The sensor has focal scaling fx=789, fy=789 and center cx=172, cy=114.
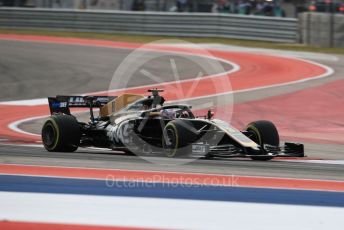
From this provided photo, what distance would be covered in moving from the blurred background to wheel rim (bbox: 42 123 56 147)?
60.7 feet

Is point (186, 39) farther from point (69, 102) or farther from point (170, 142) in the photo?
point (170, 142)

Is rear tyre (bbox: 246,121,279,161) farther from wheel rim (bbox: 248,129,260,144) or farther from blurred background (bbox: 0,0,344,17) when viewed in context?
blurred background (bbox: 0,0,344,17)

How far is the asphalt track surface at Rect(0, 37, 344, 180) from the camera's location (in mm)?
9695

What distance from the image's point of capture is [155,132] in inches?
415

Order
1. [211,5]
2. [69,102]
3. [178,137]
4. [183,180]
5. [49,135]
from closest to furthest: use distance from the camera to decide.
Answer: [183,180] → [178,137] → [49,135] → [69,102] → [211,5]

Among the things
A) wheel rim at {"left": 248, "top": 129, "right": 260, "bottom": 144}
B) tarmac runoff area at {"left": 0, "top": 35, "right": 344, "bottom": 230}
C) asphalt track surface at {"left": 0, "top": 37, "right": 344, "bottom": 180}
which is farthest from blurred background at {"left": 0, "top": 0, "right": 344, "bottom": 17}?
wheel rim at {"left": 248, "top": 129, "right": 260, "bottom": 144}

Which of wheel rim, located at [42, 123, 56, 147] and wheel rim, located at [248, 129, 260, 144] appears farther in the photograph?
wheel rim, located at [42, 123, 56, 147]

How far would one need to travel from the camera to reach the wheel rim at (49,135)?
1115 centimetres

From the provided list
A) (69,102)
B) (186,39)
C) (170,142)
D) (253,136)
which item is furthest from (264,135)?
(186,39)

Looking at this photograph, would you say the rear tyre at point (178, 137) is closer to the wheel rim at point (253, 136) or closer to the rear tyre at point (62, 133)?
the wheel rim at point (253, 136)

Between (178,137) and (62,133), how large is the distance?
6.46ft

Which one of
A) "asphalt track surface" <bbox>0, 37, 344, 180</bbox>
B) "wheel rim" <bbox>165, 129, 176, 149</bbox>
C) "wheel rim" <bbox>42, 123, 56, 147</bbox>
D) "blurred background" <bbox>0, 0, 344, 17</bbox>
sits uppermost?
"blurred background" <bbox>0, 0, 344, 17</bbox>

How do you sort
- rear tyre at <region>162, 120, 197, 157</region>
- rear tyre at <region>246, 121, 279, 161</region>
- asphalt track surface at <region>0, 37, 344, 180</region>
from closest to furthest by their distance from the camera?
asphalt track surface at <region>0, 37, 344, 180</region> < rear tyre at <region>162, 120, 197, 157</region> < rear tyre at <region>246, 121, 279, 161</region>

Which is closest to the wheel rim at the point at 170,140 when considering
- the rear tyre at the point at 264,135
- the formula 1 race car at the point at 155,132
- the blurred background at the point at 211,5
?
the formula 1 race car at the point at 155,132
